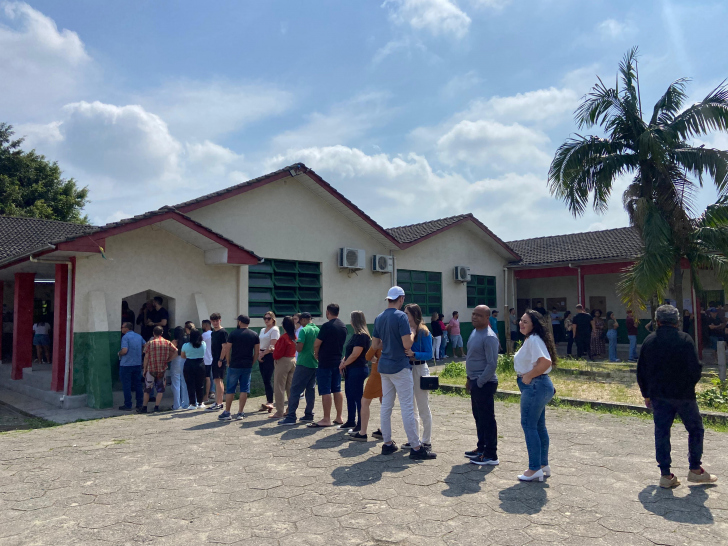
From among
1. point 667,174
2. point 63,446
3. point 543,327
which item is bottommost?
point 63,446

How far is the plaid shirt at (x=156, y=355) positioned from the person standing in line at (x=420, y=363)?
503 centimetres

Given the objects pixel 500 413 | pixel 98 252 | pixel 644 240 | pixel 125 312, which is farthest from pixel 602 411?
pixel 125 312

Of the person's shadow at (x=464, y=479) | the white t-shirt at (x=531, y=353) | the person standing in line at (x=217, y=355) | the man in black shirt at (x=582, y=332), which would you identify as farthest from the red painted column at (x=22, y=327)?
the man in black shirt at (x=582, y=332)

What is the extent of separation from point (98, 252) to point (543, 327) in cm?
774

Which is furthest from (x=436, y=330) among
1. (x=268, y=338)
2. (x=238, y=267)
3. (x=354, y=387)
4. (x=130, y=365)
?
(x=354, y=387)

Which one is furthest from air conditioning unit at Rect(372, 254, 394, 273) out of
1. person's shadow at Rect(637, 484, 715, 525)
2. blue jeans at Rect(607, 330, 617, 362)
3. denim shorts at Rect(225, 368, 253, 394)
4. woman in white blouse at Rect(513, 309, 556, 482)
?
person's shadow at Rect(637, 484, 715, 525)

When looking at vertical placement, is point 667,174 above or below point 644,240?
above

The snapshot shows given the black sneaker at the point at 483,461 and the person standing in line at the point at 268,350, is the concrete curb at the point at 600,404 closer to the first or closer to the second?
the black sneaker at the point at 483,461

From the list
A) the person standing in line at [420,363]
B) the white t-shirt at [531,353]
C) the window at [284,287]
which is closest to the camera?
the white t-shirt at [531,353]

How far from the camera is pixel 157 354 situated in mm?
9484

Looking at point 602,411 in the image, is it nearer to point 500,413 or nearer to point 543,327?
point 500,413

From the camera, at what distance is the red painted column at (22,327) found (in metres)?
13.3

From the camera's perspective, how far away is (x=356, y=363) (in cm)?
738

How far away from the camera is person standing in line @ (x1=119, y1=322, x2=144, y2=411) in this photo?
982 cm
